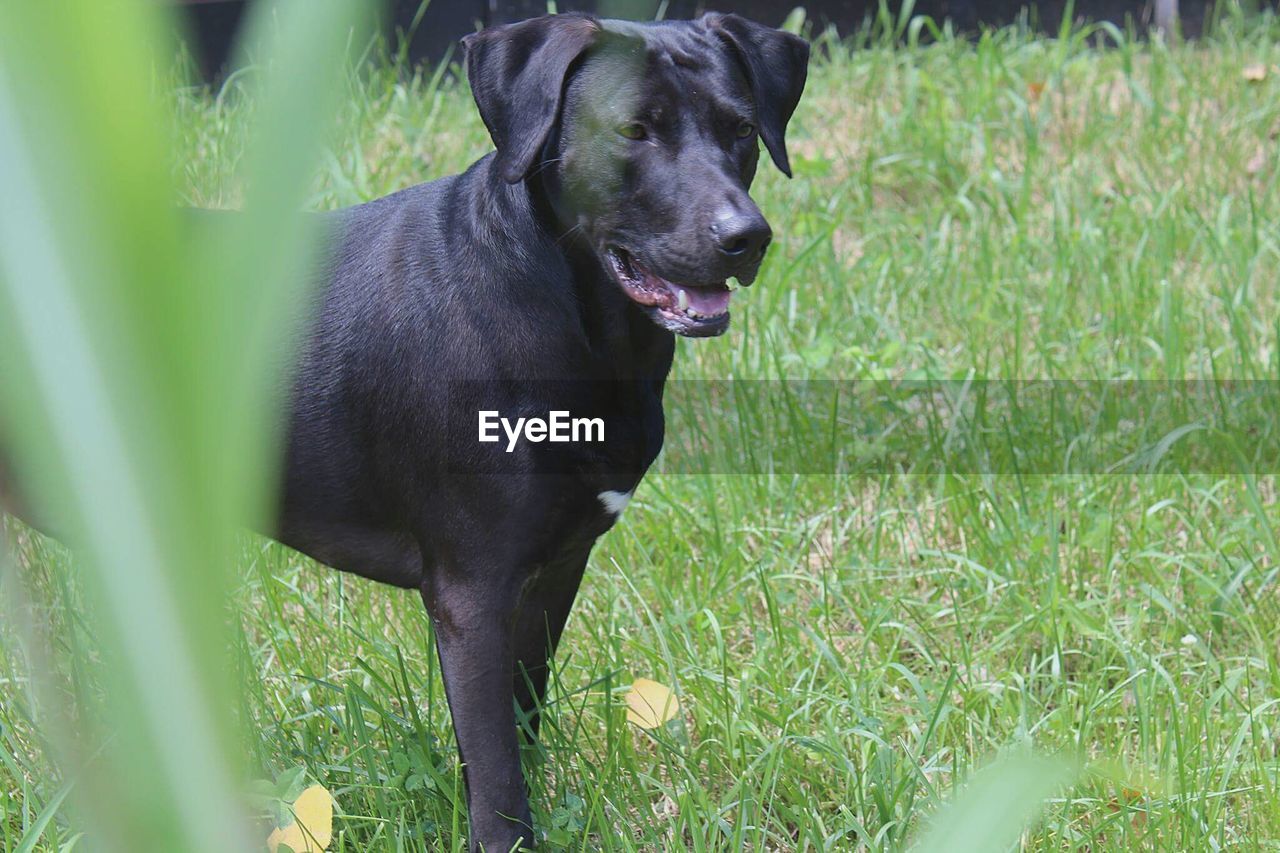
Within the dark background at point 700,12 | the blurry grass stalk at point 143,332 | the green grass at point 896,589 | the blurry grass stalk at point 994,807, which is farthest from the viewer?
the dark background at point 700,12

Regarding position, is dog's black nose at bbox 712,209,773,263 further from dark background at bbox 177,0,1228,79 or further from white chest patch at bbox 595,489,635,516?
dark background at bbox 177,0,1228,79

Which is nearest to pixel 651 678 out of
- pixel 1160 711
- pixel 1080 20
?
pixel 1160 711

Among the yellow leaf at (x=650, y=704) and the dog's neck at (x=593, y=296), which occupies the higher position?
the dog's neck at (x=593, y=296)

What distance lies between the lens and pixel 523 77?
1.79 meters

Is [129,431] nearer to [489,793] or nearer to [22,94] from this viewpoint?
[22,94]

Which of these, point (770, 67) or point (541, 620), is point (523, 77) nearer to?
point (770, 67)

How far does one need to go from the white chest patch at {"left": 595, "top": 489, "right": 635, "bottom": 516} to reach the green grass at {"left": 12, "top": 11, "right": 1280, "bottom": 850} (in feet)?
1.05

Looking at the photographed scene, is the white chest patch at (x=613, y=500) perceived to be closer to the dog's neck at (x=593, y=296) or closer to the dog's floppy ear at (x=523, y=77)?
the dog's neck at (x=593, y=296)

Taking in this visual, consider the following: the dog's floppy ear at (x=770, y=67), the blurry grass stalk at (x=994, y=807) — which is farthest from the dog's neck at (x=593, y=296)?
the blurry grass stalk at (x=994, y=807)

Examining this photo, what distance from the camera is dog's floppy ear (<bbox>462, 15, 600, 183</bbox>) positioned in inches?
69.2

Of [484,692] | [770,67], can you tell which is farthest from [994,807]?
[770,67]

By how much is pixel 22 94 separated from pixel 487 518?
1.59 meters

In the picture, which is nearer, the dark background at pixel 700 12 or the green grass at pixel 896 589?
the green grass at pixel 896 589

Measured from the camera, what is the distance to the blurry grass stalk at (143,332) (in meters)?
0.26
